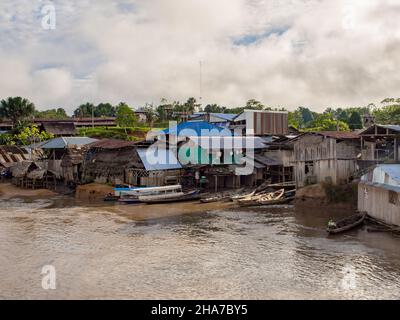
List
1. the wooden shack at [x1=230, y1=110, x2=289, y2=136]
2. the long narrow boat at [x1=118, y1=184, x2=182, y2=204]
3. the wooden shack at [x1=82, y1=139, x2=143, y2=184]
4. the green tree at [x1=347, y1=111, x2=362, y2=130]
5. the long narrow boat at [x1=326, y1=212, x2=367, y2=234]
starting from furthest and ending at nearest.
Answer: the green tree at [x1=347, y1=111, x2=362, y2=130] < the wooden shack at [x1=230, y1=110, x2=289, y2=136] < the wooden shack at [x1=82, y1=139, x2=143, y2=184] < the long narrow boat at [x1=118, y1=184, x2=182, y2=204] < the long narrow boat at [x1=326, y1=212, x2=367, y2=234]

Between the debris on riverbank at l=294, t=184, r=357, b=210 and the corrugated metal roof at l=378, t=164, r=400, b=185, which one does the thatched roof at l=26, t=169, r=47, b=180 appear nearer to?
the debris on riverbank at l=294, t=184, r=357, b=210

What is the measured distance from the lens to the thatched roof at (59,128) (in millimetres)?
71688

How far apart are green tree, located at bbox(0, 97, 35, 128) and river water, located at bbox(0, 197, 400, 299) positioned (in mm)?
40995

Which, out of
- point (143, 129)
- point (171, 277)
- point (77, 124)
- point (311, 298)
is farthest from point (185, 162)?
point (77, 124)

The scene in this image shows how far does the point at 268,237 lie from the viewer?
82.7ft

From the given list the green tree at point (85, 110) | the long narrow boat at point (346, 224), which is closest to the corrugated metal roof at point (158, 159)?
the long narrow boat at point (346, 224)

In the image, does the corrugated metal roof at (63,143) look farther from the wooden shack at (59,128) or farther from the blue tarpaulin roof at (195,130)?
the wooden shack at (59,128)

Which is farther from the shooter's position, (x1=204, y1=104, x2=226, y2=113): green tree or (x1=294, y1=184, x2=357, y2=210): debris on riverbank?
(x1=204, y1=104, x2=226, y2=113): green tree

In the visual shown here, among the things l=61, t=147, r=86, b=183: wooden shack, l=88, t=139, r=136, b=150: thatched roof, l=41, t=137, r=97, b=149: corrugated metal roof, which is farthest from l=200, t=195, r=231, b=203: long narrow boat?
l=41, t=137, r=97, b=149: corrugated metal roof

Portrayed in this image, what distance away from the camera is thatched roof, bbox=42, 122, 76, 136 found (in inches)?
2822

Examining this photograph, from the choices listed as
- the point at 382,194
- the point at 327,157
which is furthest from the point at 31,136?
the point at 382,194

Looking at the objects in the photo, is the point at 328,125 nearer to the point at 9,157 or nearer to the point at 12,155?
the point at 12,155

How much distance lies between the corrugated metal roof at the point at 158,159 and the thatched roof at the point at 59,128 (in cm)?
3357

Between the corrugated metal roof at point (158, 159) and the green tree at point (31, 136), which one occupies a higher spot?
the green tree at point (31, 136)
